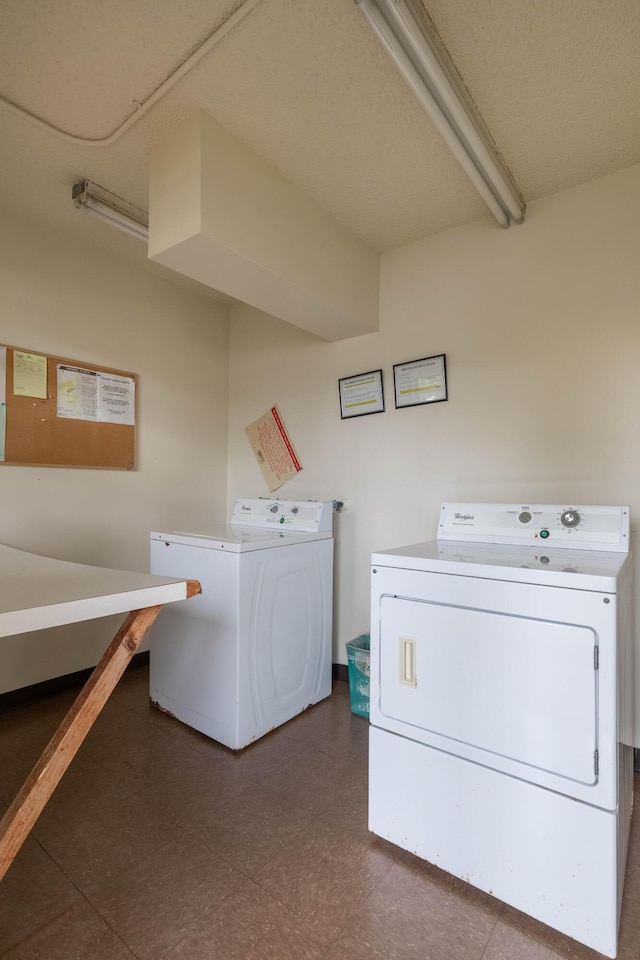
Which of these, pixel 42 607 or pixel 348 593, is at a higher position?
pixel 42 607

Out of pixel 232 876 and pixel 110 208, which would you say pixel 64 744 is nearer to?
pixel 232 876

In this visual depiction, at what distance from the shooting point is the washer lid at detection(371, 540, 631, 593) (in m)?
1.14

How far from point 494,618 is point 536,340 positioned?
1.43 meters

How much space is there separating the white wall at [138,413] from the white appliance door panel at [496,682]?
1852mm

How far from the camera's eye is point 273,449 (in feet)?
9.96

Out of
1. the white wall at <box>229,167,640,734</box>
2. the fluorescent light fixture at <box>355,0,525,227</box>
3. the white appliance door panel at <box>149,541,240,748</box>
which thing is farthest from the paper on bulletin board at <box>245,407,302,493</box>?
the fluorescent light fixture at <box>355,0,525,227</box>

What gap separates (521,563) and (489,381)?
1164 millimetres

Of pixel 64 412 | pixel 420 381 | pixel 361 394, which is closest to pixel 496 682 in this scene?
pixel 420 381

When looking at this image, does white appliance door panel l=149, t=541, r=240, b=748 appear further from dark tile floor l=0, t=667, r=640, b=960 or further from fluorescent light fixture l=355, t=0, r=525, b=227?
fluorescent light fixture l=355, t=0, r=525, b=227

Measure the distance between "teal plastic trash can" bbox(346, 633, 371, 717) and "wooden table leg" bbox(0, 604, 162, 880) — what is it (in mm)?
1350

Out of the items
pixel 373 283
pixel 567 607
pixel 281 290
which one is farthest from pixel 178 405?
pixel 567 607

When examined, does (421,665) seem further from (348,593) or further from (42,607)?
(348,593)

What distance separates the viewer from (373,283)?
8.30 ft

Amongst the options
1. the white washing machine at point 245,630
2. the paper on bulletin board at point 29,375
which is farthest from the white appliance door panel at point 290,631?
the paper on bulletin board at point 29,375
